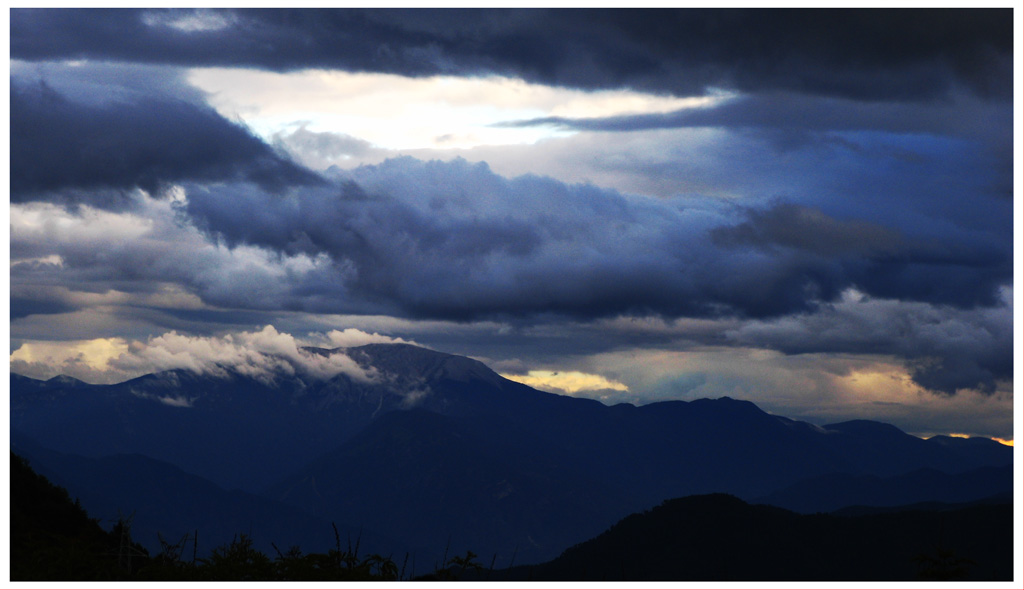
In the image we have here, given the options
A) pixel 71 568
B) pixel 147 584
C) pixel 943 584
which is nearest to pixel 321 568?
pixel 147 584

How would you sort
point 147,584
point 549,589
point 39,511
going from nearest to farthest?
point 147,584, point 549,589, point 39,511

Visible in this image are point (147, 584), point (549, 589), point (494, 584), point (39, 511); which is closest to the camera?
point (147, 584)

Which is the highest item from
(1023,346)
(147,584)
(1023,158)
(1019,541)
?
(1023,158)

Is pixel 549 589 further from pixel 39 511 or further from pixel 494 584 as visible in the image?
pixel 39 511

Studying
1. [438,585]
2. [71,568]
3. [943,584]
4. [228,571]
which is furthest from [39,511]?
[943,584]

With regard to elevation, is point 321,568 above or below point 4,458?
below

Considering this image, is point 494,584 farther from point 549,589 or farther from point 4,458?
point 4,458

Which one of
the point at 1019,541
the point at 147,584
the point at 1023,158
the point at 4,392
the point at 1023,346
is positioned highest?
the point at 1023,158

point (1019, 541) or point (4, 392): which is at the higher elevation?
point (4, 392)

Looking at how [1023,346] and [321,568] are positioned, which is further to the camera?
[1023,346]
